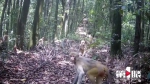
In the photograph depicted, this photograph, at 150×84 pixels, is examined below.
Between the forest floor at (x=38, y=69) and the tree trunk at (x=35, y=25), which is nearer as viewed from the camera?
the forest floor at (x=38, y=69)

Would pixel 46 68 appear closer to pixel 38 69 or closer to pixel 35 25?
pixel 38 69

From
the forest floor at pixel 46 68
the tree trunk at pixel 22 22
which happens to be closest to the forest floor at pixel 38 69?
the forest floor at pixel 46 68

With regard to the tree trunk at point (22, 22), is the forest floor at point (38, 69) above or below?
below

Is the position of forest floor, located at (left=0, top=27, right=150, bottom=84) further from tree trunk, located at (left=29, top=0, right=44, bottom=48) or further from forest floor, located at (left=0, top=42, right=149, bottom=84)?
tree trunk, located at (left=29, top=0, right=44, bottom=48)

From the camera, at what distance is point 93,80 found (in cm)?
625

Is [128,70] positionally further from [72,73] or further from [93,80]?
[72,73]

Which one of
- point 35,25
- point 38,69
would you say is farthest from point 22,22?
point 38,69

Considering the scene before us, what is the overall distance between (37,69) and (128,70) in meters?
3.92

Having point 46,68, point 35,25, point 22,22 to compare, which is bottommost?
point 46,68

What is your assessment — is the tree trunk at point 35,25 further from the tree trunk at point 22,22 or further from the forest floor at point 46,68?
the forest floor at point 46,68

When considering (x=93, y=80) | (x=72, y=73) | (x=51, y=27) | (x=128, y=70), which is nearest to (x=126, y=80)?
(x=128, y=70)

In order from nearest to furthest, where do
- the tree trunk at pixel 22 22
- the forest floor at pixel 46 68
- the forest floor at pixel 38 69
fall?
the forest floor at pixel 46 68 → the forest floor at pixel 38 69 → the tree trunk at pixel 22 22

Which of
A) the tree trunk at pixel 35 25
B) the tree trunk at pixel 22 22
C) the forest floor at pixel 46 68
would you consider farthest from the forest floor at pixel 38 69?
the tree trunk at pixel 35 25

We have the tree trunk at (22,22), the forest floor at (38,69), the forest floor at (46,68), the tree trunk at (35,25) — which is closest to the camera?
A: the forest floor at (46,68)
